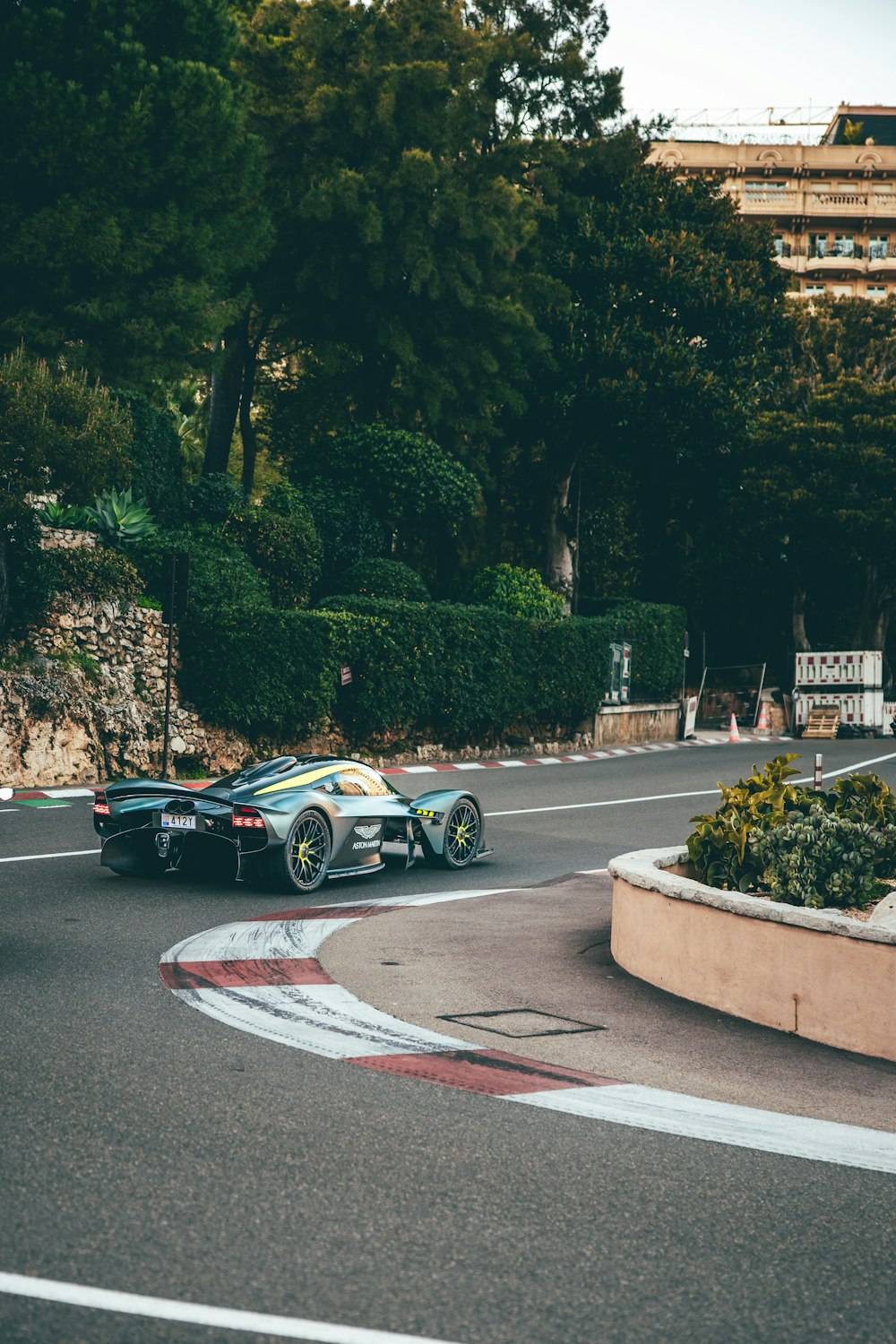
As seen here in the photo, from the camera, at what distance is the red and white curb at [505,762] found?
703 inches

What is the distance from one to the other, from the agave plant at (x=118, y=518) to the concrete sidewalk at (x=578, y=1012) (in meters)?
13.2

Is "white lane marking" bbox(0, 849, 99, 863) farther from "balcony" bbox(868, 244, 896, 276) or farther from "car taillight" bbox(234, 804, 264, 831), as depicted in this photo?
"balcony" bbox(868, 244, 896, 276)

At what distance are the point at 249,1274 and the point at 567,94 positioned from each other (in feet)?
125

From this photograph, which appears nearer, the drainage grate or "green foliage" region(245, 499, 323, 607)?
the drainage grate

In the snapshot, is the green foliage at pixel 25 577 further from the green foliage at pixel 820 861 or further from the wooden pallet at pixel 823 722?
the wooden pallet at pixel 823 722

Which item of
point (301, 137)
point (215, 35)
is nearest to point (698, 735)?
point (301, 137)

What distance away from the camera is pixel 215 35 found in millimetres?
26922

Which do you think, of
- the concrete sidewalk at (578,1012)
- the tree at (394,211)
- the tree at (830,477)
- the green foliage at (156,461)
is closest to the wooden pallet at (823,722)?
the tree at (830,477)

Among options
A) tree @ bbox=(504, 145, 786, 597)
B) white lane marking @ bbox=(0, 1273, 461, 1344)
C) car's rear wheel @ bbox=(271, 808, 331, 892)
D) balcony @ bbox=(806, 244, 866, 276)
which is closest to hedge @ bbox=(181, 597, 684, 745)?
tree @ bbox=(504, 145, 786, 597)

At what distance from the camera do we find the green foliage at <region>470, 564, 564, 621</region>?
33.2 m

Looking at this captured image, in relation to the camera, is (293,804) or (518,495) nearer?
(293,804)

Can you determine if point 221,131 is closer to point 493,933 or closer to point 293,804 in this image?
point 293,804

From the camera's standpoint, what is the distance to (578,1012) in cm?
726

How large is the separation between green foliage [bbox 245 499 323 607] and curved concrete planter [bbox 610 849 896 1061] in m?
19.4
